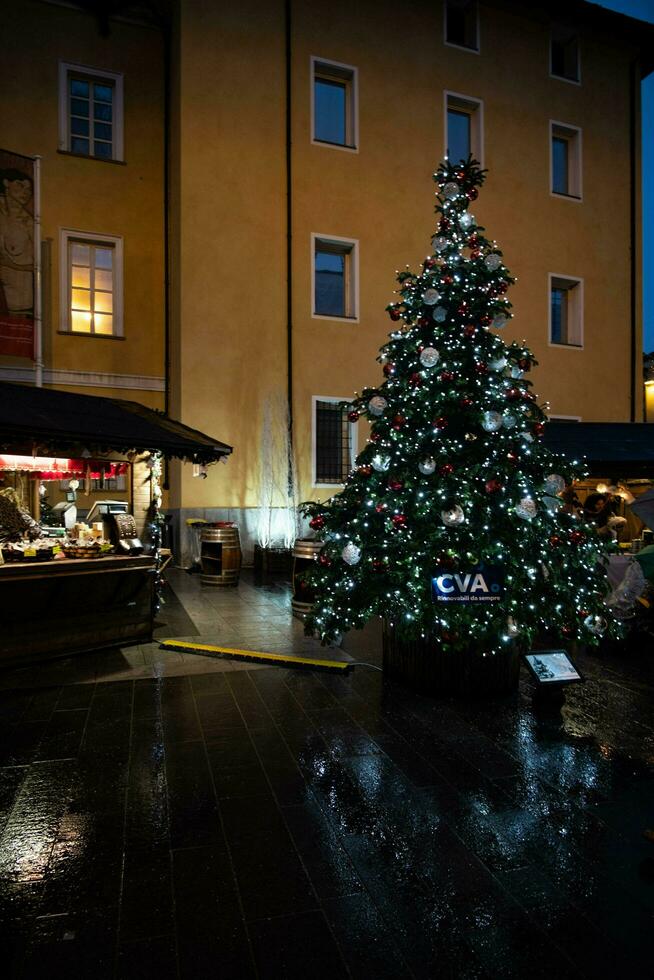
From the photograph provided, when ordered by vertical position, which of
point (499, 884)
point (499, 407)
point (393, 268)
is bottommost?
point (499, 884)

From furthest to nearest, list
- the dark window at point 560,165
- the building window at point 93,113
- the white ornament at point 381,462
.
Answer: the dark window at point 560,165, the building window at point 93,113, the white ornament at point 381,462

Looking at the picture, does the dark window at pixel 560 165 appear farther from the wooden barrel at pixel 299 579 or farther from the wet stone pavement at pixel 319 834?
the wet stone pavement at pixel 319 834

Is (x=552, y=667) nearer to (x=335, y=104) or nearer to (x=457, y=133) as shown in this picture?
(x=335, y=104)

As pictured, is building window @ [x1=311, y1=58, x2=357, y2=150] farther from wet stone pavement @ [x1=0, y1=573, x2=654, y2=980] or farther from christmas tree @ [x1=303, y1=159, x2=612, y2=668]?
wet stone pavement @ [x1=0, y1=573, x2=654, y2=980]

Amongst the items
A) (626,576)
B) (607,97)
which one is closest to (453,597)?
(626,576)

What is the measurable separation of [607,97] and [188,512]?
59.3 feet

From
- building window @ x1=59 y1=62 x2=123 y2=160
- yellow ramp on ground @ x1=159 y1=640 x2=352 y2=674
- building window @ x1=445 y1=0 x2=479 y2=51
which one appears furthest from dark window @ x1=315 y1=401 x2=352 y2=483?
building window @ x1=445 y1=0 x2=479 y2=51

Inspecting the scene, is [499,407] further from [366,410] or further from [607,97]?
[607,97]

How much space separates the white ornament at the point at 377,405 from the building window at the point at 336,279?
10.4 metres

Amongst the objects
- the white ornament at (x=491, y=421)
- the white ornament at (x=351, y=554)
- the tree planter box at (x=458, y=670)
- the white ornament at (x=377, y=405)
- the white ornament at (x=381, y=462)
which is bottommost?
the tree planter box at (x=458, y=670)

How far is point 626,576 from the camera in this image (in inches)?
286

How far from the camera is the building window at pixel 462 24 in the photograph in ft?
56.2

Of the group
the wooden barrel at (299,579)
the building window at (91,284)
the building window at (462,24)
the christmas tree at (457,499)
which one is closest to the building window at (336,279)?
the building window at (91,284)

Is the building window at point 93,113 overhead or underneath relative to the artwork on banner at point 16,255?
overhead
